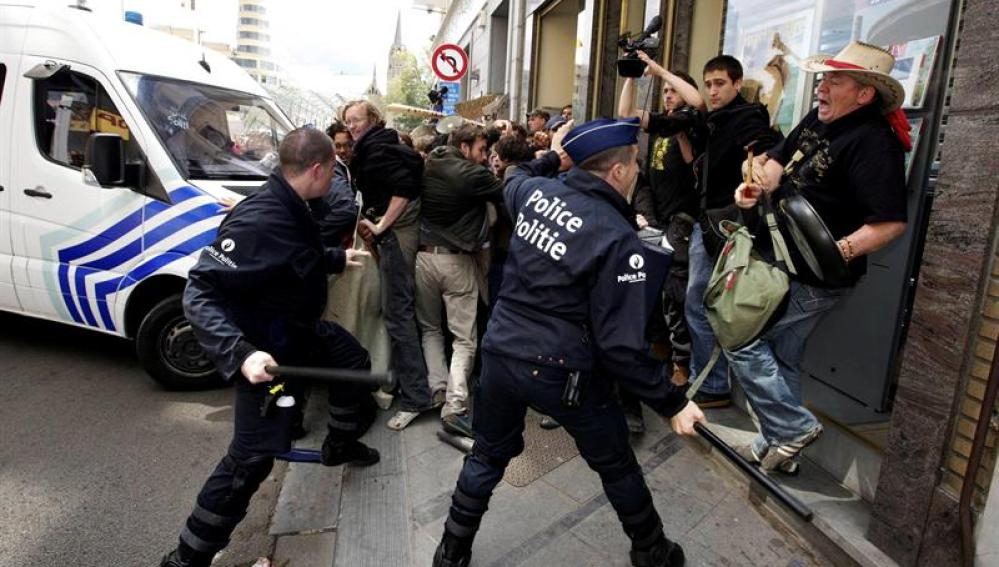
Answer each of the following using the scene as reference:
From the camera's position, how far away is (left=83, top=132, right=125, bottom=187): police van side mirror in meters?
3.96

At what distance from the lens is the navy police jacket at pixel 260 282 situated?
2.29 meters

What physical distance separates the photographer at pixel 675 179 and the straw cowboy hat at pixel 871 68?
3.49 ft

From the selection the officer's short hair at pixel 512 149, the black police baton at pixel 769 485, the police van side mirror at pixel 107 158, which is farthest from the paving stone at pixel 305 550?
the police van side mirror at pixel 107 158

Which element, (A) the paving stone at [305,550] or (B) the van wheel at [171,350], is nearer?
(A) the paving stone at [305,550]

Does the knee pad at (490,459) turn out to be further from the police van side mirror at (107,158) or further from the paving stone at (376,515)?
the police van side mirror at (107,158)

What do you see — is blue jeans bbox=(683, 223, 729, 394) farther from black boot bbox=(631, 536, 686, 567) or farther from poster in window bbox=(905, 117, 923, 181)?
black boot bbox=(631, 536, 686, 567)

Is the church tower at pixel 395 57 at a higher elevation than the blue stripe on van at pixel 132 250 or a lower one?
higher

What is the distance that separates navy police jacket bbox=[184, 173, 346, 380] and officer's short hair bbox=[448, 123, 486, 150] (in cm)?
163

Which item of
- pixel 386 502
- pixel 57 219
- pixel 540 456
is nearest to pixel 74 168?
pixel 57 219

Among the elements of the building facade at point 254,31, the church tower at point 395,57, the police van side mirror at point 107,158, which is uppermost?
the building facade at point 254,31

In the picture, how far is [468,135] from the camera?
4.06 meters

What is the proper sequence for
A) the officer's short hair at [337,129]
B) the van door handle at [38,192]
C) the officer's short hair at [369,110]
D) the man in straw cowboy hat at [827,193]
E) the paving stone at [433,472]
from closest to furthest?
the man in straw cowboy hat at [827,193], the paving stone at [433,472], the officer's short hair at [369,110], the van door handle at [38,192], the officer's short hair at [337,129]

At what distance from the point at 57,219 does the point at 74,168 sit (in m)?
0.38

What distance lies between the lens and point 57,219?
445 cm
